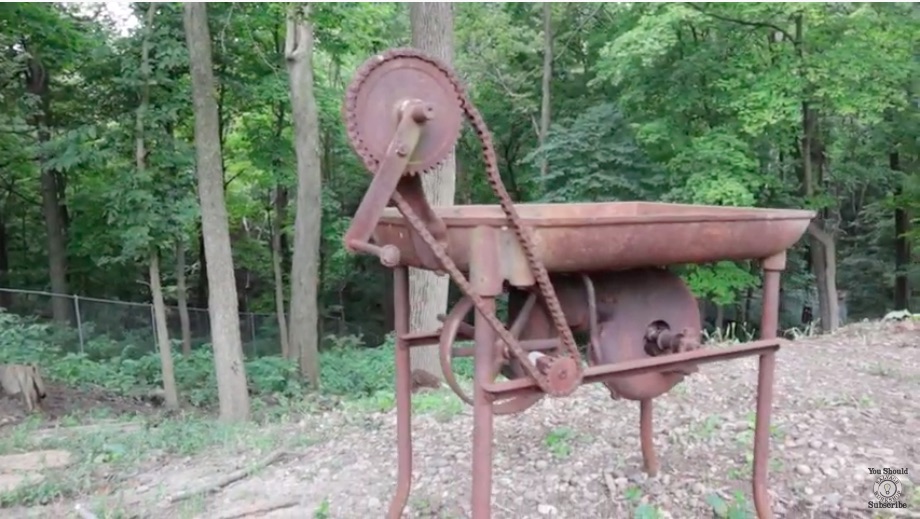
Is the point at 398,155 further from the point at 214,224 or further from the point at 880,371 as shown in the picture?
the point at 214,224

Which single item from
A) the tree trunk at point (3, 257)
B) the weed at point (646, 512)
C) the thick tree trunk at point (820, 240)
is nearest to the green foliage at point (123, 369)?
the tree trunk at point (3, 257)

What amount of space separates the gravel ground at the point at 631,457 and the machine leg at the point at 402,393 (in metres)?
0.27

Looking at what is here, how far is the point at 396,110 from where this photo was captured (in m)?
1.82

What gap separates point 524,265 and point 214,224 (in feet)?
18.5

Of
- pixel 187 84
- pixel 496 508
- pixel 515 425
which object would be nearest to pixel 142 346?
pixel 187 84

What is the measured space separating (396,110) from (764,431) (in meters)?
1.85

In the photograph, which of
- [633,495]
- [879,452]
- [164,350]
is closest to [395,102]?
[633,495]

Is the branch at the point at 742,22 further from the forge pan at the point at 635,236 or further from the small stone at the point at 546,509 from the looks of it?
the small stone at the point at 546,509

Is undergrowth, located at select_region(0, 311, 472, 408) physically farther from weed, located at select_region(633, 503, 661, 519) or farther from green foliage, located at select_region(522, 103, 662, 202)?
weed, located at select_region(633, 503, 661, 519)

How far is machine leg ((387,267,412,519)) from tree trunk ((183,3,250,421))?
4764mm

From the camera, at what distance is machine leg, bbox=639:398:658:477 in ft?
10.1

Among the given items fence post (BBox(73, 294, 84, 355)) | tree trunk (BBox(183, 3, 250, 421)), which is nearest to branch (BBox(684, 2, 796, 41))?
tree trunk (BBox(183, 3, 250, 421))

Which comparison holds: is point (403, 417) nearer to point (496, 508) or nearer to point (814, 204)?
point (496, 508)

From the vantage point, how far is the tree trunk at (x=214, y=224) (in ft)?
22.8
